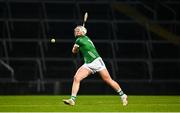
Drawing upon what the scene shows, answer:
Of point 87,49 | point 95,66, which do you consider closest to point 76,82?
point 95,66

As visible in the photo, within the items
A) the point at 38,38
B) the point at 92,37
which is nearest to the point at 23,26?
the point at 38,38

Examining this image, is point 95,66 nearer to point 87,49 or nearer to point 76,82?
point 87,49

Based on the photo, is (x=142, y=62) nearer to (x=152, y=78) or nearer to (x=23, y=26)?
(x=152, y=78)

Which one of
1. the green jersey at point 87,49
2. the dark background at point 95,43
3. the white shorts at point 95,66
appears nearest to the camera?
the white shorts at point 95,66

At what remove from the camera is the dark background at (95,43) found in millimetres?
23344

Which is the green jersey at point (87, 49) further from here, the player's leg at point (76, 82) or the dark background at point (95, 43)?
the dark background at point (95, 43)

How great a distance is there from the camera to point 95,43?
83.8 ft

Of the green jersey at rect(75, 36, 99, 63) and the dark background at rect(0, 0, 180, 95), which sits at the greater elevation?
the dark background at rect(0, 0, 180, 95)

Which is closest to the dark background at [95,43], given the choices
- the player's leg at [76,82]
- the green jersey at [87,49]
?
the green jersey at [87,49]

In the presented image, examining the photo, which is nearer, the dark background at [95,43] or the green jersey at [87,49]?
the green jersey at [87,49]

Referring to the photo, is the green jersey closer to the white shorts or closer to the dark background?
the white shorts

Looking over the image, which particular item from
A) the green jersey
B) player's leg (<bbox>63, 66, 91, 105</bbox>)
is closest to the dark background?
the green jersey

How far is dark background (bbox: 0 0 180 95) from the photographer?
76.6ft

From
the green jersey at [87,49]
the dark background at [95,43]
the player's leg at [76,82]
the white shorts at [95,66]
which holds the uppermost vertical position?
the dark background at [95,43]
